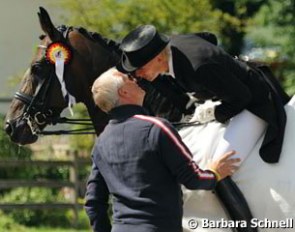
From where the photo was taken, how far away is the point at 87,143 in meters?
12.7

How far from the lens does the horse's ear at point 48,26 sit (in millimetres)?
5613

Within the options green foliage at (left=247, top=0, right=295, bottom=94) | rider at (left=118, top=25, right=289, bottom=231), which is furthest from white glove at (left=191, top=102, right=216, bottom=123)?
green foliage at (left=247, top=0, right=295, bottom=94)

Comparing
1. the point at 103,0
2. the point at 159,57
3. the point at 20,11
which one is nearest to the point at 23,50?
the point at 20,11

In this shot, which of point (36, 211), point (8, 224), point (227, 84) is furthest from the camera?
point (36, 211)

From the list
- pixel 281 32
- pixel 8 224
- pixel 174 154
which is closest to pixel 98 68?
pixel 174 154

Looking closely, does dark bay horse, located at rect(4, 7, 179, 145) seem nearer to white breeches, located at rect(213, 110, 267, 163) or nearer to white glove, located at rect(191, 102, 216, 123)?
white glove, located at rect(191, 102, 216, 123)

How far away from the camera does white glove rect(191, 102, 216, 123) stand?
5.14 meters

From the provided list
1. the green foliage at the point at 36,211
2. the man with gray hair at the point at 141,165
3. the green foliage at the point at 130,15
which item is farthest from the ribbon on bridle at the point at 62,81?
the green foliage at the point at 130,15

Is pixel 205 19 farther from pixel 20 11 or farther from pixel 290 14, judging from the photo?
pixel 20 11

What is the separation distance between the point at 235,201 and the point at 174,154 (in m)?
1.03

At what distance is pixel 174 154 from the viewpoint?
3.92 metres

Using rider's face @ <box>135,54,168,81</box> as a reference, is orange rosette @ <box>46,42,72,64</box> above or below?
below

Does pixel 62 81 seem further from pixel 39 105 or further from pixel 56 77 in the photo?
pixel 39 105

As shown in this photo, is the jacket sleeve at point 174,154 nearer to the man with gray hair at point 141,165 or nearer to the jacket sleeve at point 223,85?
the man with gray hair at point 141,165
